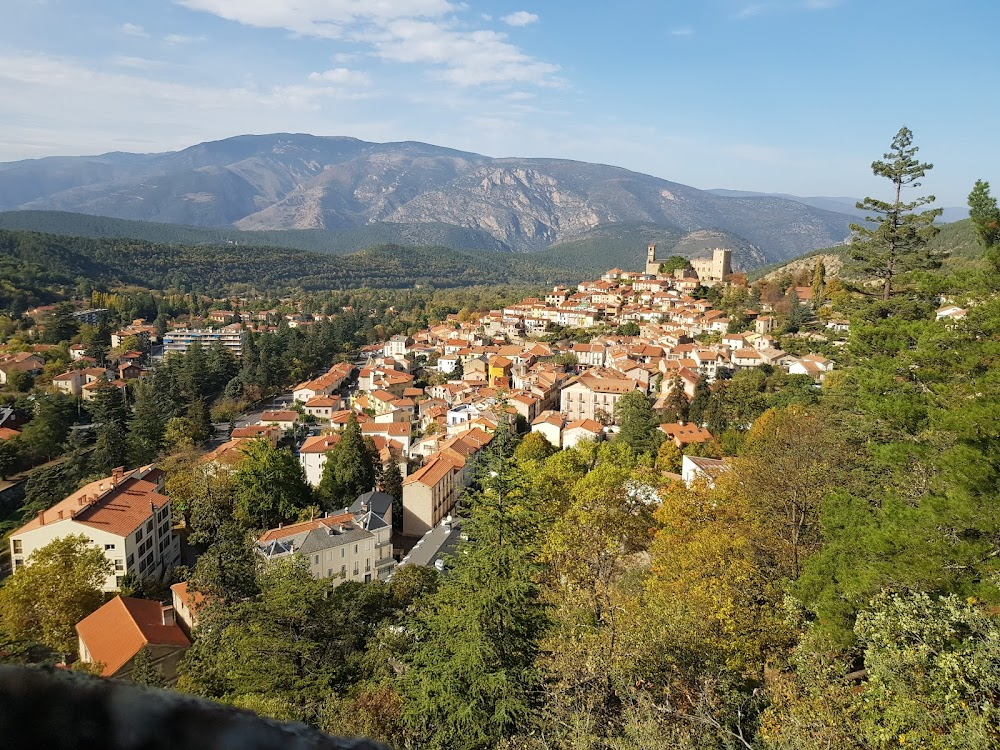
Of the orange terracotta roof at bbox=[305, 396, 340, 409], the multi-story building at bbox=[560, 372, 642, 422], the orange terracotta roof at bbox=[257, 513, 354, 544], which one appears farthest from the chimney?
the orange terracotta roof at bbox=[305, 396, 340, 409]

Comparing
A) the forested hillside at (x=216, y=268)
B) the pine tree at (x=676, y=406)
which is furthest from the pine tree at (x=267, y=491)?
the forested hillside at (x=216, y=268)

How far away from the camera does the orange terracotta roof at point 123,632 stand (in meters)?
15.4

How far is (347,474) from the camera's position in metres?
27.5

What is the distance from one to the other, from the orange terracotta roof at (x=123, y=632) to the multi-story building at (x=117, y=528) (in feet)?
11.7

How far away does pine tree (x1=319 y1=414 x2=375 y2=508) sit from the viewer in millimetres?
27241

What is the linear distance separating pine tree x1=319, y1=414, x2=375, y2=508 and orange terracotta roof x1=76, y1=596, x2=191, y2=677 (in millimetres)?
10034

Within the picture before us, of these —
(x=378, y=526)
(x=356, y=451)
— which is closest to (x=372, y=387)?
(x=356, y=451)

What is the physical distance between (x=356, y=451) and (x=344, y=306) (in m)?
67.6

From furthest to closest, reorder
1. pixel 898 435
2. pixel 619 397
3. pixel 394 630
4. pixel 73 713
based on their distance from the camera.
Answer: pixel 619 397
pixel 394 630
pixel 898 435
pixel 73 713

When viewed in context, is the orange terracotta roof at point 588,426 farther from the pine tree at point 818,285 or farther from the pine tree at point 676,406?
the pine tree at point 818,285

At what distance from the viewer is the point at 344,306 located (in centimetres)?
9206

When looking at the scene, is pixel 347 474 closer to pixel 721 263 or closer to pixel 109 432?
pixel 109 432

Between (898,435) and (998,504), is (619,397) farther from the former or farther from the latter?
(998,504)

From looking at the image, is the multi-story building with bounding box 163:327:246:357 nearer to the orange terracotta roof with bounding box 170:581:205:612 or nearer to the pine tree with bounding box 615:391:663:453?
the pine tree with bounding box 615:391:663:453
